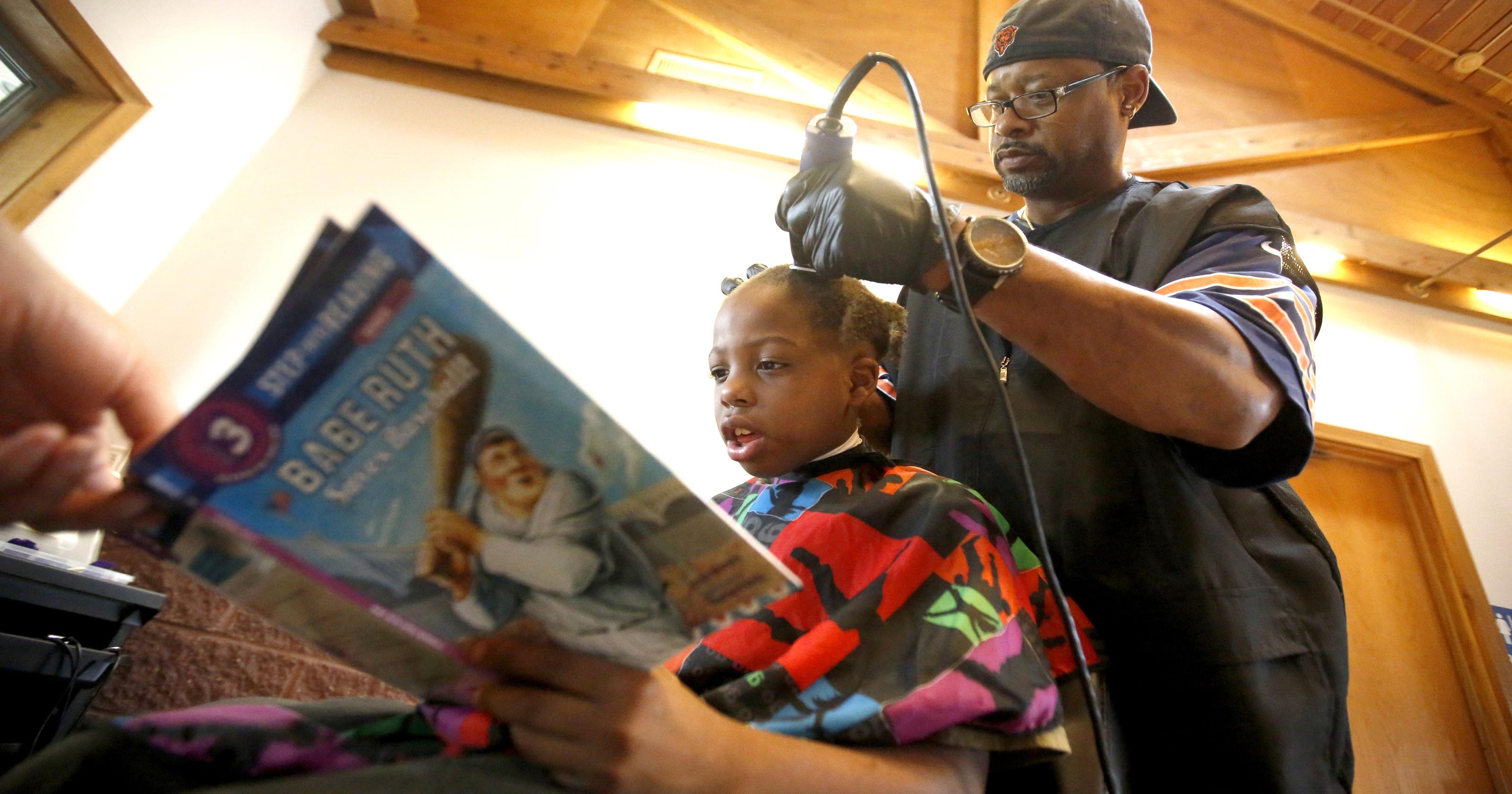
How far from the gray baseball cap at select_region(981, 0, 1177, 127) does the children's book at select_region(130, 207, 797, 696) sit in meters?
1.09

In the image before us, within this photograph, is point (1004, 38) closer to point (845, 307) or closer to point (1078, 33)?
point (1078, 33)

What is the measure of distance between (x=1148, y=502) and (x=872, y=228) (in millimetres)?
493

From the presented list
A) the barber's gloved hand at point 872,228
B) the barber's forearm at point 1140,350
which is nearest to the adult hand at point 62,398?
the barber's gloved hand at point 872,228

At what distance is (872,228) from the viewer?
2.66 ft

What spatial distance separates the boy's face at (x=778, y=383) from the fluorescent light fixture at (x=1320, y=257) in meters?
2.86

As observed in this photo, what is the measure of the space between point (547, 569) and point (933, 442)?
0.76 meters

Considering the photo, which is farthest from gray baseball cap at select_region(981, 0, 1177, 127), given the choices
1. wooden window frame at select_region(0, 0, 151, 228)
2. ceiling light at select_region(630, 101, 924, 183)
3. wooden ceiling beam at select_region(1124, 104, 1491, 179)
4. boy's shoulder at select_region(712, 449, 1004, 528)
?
wooden window frame at select_region(0, 0, 151, 228)

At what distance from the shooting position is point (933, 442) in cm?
116

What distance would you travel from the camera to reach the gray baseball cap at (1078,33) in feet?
4.02

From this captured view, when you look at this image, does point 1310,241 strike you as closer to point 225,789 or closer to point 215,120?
point 225,789

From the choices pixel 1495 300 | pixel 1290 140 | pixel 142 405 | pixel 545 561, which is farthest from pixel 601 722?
pixel 1495 300

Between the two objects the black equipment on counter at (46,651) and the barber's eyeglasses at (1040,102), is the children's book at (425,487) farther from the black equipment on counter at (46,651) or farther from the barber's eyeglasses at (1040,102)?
the barber's eyeglasses at (1040,102)

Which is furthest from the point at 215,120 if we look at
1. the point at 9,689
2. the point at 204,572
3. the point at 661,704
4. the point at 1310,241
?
the point at 1310,241

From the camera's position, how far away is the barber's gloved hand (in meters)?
0.81
